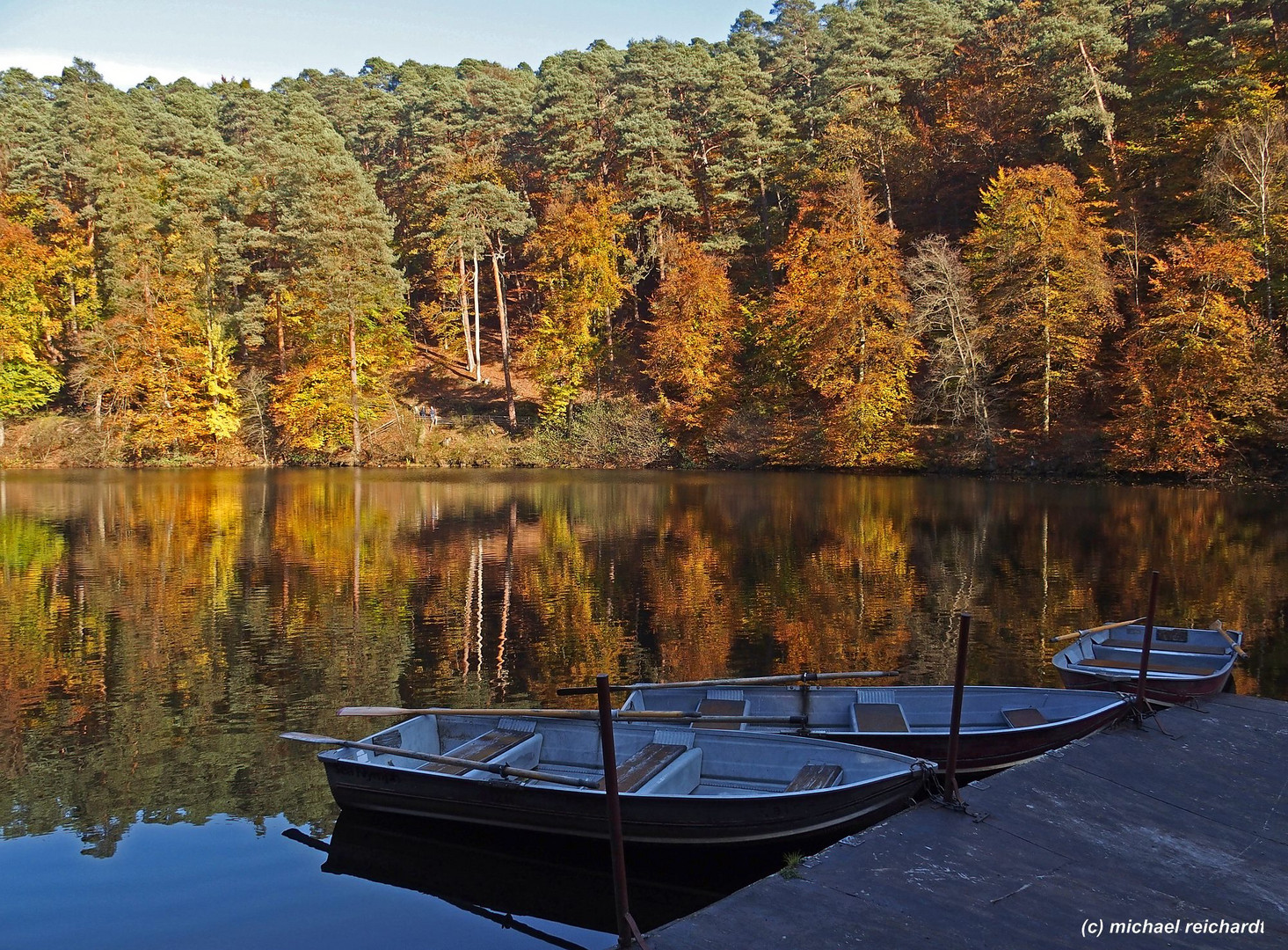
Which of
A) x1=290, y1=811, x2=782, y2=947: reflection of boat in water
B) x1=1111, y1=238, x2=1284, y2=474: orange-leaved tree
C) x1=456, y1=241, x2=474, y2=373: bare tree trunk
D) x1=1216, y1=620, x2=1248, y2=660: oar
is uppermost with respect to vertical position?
x1=456, y1=241, x2=474, y2=373: bare tree trunk

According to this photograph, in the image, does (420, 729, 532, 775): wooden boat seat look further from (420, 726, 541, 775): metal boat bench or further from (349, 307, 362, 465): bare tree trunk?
(349, 307, 362, 465): bare tree trunk

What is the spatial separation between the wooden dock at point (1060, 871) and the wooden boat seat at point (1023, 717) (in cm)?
66

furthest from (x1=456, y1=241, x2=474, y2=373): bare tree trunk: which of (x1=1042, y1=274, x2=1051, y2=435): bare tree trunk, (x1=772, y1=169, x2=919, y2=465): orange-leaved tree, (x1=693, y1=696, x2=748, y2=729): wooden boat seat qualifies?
(x1=693, y1=696, x2=748, y2=729): wooden boat seat

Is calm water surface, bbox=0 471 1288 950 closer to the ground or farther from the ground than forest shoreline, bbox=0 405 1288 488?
closer to the ground

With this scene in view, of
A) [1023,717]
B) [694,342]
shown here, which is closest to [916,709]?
[1023,717]

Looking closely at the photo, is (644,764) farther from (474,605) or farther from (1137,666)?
(474,605)

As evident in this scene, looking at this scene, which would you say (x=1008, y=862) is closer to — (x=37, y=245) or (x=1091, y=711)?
(x=1091, y=711)

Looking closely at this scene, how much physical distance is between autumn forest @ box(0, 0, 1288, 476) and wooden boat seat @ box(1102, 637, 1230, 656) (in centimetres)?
2817

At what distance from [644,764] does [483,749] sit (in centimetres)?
174

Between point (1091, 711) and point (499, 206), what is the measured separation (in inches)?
2055

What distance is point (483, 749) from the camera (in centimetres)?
937

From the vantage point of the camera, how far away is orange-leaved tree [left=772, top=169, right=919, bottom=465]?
4594cm

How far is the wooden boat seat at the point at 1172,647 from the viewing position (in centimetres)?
1281

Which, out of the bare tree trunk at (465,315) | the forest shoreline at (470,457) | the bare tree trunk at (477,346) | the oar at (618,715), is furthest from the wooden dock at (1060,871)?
the bare tree trunk at (477,346)
